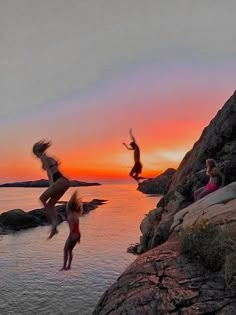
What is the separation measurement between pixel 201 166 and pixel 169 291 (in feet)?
64.1

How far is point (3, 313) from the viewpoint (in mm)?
25188

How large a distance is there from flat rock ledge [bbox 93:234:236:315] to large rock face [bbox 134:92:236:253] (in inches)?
523

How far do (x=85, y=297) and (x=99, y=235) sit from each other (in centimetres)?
3015

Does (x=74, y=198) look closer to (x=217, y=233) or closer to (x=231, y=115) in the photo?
(x=217, y=233)

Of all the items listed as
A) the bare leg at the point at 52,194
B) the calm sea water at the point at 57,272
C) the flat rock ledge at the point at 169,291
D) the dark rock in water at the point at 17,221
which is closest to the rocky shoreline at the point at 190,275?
the flat rock ledge at the point at 169,291

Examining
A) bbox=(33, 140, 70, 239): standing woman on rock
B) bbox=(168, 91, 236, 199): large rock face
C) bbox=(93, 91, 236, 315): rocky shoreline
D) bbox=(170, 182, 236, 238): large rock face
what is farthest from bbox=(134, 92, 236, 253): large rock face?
bbox=(33, 140, 70, 239): standing woman on rock

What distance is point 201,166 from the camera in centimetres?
2983

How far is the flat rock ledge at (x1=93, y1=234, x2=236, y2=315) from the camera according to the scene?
1021cm

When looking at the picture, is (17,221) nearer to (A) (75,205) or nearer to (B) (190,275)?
(A) (75,205)

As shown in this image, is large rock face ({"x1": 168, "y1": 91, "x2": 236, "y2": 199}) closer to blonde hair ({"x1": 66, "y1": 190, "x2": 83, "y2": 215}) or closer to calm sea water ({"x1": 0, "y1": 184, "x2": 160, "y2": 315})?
calm sea water ({"x1": 0, "y1": 184, "x2": 160, "y2": 315})

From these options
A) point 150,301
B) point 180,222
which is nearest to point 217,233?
point 150,301

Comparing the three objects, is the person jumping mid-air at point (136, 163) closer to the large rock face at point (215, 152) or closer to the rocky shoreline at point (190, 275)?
the rocky shoreline at point (190, 275)

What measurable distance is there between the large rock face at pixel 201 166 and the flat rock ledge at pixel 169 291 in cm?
1328

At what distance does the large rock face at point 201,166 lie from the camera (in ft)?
89.0
